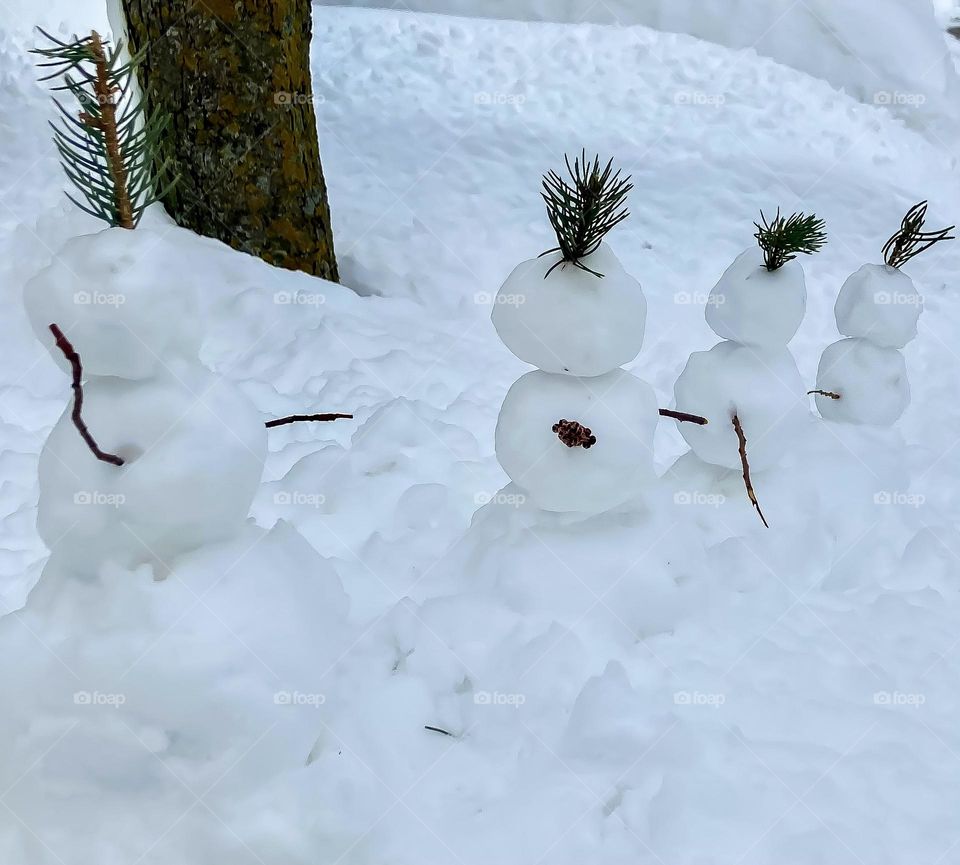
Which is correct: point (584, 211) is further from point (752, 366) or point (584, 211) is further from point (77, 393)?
point (77, 393)

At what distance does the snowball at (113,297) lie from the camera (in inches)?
39.3

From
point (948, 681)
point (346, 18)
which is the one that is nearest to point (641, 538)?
point (948, 681)

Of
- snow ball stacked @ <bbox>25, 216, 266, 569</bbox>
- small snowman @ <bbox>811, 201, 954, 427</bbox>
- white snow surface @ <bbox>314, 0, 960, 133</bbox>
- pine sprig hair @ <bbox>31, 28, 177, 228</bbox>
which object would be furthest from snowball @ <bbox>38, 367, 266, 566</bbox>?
white snow surface @ <bbox>314, 0, 960, 133</bbox>

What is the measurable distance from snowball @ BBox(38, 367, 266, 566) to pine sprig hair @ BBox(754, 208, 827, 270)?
38.4 inches

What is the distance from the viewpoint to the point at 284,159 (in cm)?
272

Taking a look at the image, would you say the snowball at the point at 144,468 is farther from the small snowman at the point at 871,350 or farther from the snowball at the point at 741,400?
the small snowman at the point at 871,350

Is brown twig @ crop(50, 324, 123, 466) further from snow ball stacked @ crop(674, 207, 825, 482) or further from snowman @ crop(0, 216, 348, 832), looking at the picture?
snow ball stacked @ crop(674, 207, 825, 482)

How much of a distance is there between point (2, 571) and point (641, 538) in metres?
1.39

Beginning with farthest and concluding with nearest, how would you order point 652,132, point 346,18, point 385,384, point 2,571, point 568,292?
point 346,18
point 652,132
point 385,384
point 2,571
point 568,292

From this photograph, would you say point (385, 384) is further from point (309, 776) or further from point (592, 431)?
point (309, 776)

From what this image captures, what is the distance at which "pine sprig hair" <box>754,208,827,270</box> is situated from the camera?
1.48 meters

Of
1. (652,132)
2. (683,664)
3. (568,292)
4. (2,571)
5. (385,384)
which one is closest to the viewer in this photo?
(568,292)

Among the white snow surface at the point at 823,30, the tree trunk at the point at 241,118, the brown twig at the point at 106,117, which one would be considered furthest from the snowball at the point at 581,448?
the white snow surface at the point at 823,30

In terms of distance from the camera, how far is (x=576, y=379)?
1432mm
